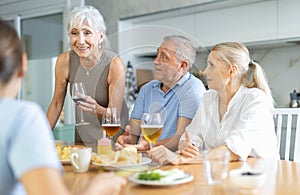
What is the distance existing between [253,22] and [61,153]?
7.49 ft

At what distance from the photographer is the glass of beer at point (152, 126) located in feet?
4.59

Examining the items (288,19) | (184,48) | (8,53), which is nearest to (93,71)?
(184,48)

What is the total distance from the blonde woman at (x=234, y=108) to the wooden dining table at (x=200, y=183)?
0.19 m

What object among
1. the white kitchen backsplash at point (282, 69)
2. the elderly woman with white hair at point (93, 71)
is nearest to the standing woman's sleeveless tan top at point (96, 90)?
the elderly woman with white hair at point (93, 71)

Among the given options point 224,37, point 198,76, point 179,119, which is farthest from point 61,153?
point 224,37

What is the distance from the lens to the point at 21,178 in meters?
0.67

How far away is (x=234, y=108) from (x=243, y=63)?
207 mm

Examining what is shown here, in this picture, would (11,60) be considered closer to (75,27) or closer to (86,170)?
(86,170)

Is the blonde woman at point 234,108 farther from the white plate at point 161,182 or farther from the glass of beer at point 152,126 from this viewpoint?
the white plate at point 161,182

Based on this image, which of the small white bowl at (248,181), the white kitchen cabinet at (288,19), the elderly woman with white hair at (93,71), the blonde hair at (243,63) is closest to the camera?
the small white bowl at (248,181)

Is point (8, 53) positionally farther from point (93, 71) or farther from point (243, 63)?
point (243, 63)

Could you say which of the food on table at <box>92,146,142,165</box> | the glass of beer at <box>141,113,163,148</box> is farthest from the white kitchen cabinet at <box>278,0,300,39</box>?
the food on table at <box>92,146,142,165</box>

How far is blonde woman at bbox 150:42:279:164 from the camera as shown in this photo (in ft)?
5.33

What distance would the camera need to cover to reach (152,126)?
1.39 m
